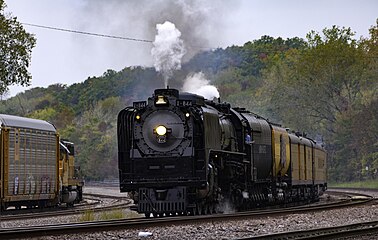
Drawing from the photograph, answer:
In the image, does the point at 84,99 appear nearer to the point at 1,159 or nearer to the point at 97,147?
the point at 97,147

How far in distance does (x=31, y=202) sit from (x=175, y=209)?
10772 millimetres

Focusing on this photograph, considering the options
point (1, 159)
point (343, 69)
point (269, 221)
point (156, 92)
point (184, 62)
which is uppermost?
point (343, 69)

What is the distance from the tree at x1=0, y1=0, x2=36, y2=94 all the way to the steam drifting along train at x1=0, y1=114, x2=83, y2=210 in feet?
12.4

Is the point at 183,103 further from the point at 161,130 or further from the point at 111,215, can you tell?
the point at 111,215

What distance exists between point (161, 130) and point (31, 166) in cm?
889

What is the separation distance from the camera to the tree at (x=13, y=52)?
1328 inches

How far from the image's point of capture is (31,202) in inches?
1165

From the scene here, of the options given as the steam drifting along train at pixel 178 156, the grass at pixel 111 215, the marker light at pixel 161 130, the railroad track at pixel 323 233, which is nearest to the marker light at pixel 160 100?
the steam drifting along train at pixel 178 156

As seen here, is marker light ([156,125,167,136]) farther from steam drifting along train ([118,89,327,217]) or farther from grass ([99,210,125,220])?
grass ([99,210,125,220])

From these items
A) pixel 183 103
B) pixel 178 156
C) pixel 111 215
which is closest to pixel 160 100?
pixel 183 103

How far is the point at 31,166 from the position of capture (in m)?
28.0


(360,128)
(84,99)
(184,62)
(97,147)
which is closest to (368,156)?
(360,128)

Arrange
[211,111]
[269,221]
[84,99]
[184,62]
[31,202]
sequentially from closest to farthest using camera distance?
[269,221] < [211,111] < [31,202] < [184,62] < [84,99]

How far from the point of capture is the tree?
33719mm
